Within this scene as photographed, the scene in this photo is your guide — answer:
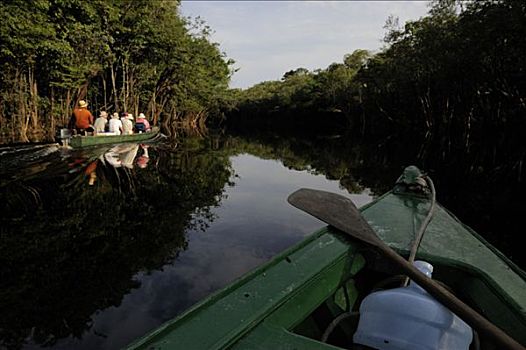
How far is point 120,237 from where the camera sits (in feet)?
15.1

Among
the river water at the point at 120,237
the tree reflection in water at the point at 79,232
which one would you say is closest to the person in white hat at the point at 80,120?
the river water at the point at 120,237

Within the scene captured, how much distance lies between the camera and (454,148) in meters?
17.3

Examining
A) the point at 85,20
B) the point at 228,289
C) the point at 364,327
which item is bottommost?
the point at 364,327

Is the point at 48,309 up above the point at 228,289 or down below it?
below

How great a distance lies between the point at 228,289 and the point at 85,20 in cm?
2015

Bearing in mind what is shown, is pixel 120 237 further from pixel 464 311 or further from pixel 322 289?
pixel 464 311

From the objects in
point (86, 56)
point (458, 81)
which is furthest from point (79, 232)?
point (458, 81)

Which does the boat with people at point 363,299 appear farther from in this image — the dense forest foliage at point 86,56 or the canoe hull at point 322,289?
the dense forest foliage at point 86,56

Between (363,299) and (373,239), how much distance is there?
1.15 feet

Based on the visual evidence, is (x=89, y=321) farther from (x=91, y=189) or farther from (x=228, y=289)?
(x=91, y=189)

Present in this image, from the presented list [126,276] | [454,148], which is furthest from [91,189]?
[454,148]

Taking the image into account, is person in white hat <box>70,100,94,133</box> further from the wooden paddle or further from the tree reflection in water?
the wooden paddle

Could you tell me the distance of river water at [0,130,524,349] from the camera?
294 centimetres

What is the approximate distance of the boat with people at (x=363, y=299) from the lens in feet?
4.18
